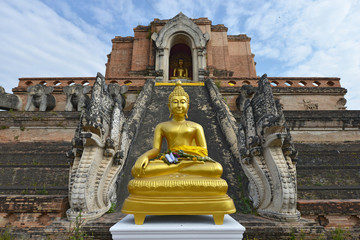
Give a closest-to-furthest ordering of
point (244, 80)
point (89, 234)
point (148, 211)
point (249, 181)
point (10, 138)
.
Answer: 1. point (148, 211)
2. point (89, 234)
3. point (249, 181)
4. point (10, 138)
5. point (244, 80)

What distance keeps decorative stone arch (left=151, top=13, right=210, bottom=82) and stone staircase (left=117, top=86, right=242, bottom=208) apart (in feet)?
16.4

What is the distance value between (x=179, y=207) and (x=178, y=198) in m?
0.10

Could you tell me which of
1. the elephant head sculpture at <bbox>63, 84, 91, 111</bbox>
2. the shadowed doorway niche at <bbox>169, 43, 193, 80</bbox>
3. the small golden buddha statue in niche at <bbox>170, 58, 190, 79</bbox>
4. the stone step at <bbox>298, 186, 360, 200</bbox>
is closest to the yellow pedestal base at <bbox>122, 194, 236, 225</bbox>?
the stone step at <bbox>298, 186, 360, 200</bbox>

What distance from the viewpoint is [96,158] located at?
144 inches

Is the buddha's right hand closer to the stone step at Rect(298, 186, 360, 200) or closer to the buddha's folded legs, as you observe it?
the buddha's folded legs

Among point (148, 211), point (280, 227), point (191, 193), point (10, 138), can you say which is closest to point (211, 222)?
point (191, 193)

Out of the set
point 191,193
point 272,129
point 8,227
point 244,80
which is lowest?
point 8,227

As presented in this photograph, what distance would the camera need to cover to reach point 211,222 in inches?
99.9

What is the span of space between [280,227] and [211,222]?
1.20m

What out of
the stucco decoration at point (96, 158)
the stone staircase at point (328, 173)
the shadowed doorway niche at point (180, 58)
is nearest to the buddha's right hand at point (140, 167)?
the stucco decoration at point (96, 158)

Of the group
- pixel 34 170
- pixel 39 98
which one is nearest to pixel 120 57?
pixel 39 98

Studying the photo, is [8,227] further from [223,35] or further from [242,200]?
[223,35]

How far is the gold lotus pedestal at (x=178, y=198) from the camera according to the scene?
8.04 ft

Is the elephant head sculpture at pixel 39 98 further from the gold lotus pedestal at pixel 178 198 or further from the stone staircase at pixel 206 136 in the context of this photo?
the gold lotus pedestal at pixel 178 198
